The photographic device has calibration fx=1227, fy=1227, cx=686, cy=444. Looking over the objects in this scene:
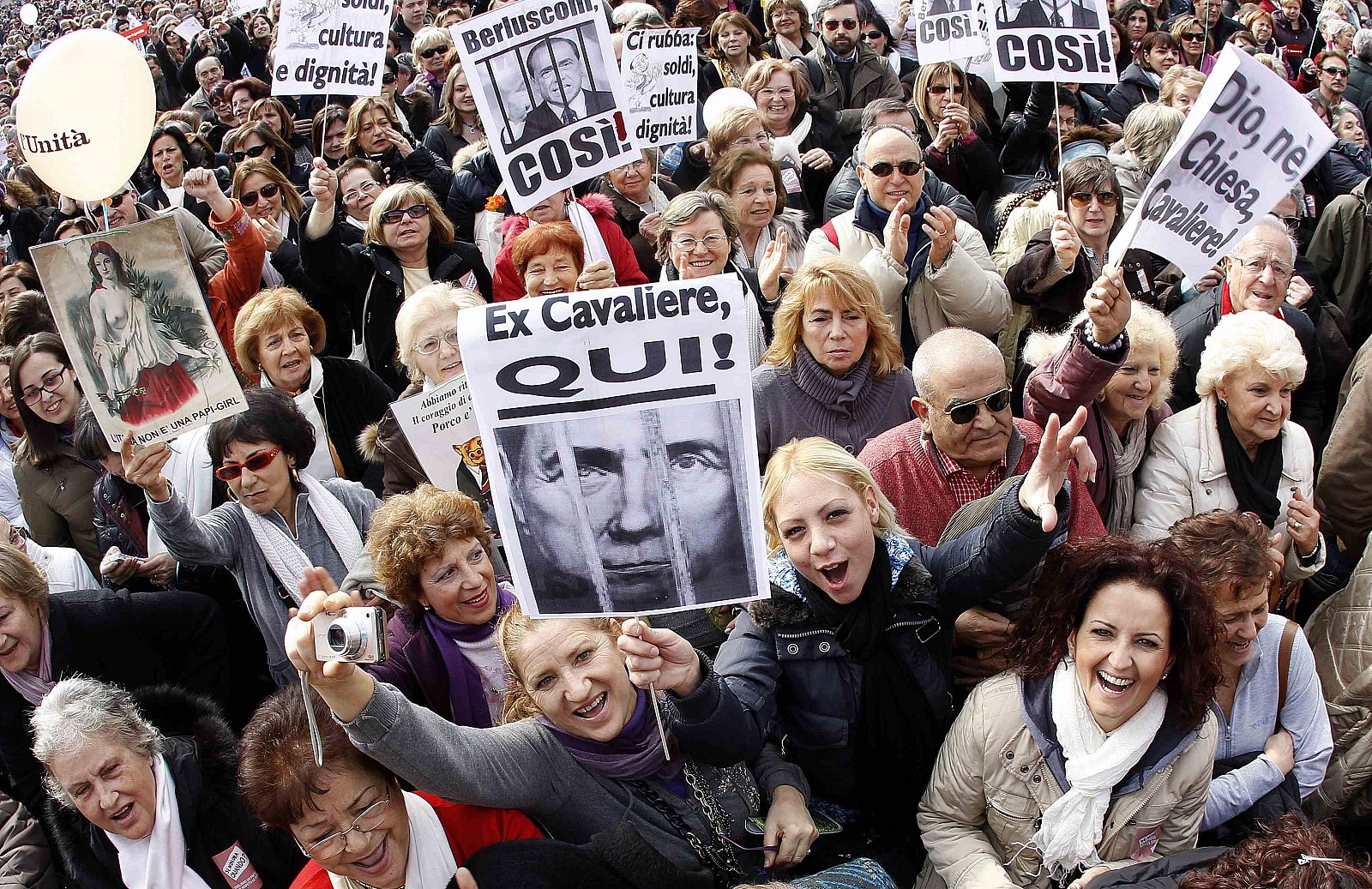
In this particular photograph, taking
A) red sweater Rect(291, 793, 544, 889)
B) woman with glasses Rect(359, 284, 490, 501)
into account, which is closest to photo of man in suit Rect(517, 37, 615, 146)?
woman with glasses Rect(359, 284, 490, 501)

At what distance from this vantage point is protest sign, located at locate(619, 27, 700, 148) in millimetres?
7156

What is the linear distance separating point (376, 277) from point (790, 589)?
147 inches

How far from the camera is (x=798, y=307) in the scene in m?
4.34

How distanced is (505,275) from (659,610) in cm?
334

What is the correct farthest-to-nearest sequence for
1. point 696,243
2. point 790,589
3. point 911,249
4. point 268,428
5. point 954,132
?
point 954,132
point 911,249
point 696,243
point 268,428
point 790,589

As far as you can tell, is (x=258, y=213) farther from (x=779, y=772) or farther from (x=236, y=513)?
(x=779, y=772)

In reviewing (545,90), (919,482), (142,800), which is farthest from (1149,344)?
(142,800)

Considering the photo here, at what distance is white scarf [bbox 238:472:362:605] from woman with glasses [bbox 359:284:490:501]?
34 centimetres

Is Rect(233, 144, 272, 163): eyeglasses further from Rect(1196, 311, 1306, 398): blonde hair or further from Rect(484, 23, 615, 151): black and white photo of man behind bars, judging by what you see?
Rect(1196, 311, 1306, 398): blonde hair

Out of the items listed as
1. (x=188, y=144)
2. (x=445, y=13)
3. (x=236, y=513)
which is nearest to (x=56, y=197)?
(x=188, y=144)

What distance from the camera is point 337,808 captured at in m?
2.79

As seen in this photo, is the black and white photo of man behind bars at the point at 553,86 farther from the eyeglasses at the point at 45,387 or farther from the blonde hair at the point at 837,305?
the eyeglasses at the point at 45,387

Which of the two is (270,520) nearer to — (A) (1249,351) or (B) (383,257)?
(B) (383,257)

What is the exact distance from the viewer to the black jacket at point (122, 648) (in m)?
3.79
